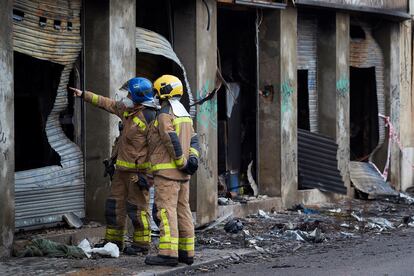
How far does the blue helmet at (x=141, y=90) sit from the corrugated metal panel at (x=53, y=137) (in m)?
1.61

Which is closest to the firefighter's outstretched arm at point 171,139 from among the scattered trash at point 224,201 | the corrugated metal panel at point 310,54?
the scattered trash at point 224,201

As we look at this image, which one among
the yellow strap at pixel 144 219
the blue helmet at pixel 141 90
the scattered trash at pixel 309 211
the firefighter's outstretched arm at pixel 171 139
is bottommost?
the scattered trash at pixel 309 211

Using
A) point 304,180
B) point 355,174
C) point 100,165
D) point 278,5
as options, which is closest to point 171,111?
point 100,165

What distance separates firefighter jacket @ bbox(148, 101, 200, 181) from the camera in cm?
1009

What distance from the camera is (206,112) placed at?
14.3 metres

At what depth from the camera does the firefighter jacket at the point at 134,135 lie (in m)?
10.7

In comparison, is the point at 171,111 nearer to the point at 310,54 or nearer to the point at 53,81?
the point at 53,81

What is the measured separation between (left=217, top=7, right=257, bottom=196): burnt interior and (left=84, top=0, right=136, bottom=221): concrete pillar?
12.1 feet

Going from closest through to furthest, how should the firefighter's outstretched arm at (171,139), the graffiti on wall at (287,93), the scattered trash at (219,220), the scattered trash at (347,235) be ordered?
the firefighter's outstretched arm at (171,139) → the scattered trash at (347,235) → the scattered trash at (219,220) → the graffiti on wall at (287,93)

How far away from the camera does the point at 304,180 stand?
17.1m

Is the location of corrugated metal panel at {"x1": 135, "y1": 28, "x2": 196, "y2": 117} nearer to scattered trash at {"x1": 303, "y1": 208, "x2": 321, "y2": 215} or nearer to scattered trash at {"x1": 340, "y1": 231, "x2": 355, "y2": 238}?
scattered trash at {"x1": 340, "y1": 231, "x2": 355, "y2": 238}

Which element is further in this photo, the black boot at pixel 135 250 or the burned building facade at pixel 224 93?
the burned building facade at pixel 224 93

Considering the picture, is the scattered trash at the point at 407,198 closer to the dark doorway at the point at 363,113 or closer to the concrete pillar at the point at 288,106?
the dark doorway at the point at 363,113

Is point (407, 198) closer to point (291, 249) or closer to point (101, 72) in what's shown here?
point (291, 249)
